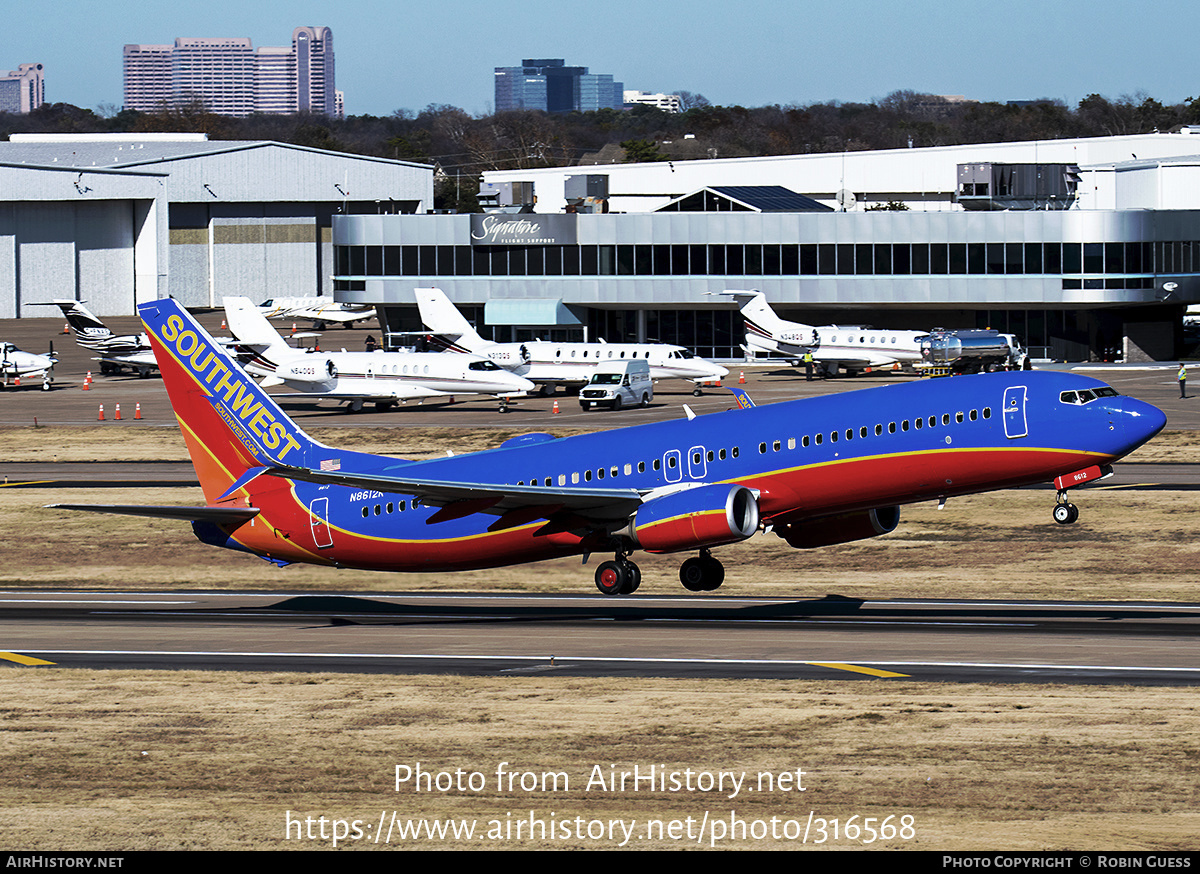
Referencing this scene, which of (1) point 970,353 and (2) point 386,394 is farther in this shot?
(1) point 970,353

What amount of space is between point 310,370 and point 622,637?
7787 centimetres

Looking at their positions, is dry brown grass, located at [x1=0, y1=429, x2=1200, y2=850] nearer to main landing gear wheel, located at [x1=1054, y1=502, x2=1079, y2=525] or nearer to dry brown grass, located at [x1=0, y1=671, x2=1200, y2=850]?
dry brown grass, located at [x1=0, y1=671, x2=1200, y2=850]

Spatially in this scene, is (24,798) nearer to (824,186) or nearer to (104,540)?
(104,540)

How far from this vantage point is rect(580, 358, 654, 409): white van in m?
112

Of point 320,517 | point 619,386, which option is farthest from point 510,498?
point 619,386

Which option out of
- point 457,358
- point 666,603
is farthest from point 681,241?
point 666,603

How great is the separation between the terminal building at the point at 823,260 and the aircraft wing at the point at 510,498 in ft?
361

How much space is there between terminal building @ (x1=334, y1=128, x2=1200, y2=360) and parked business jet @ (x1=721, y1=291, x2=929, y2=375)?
1251 centimetres

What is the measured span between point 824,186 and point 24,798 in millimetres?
171619

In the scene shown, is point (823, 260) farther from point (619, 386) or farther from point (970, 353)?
point (619, 386)

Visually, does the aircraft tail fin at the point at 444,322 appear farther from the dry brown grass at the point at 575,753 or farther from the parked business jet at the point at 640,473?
the dry brown grass at the point at 575,753

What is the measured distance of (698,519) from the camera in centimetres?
3916

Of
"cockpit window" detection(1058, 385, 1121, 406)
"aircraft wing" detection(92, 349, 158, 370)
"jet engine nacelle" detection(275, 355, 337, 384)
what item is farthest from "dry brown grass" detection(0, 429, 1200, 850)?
"aircraft wing" detection(92, 349, 158, 370)
